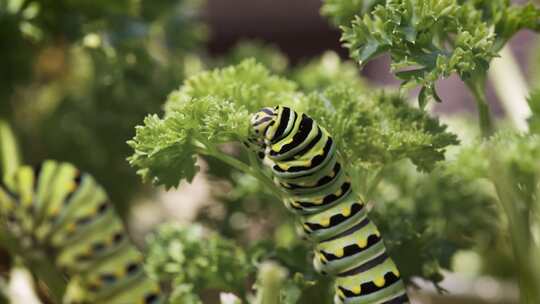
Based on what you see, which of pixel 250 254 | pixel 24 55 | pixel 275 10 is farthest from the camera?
pixel 275 10

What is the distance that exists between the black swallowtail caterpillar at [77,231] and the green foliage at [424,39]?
279 mm

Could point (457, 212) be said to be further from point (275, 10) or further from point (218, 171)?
point (275, 10)

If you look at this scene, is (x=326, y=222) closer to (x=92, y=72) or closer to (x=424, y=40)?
(x=424, y=40)

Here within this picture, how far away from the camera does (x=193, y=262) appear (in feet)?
2.64

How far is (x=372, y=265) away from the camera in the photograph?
623mm

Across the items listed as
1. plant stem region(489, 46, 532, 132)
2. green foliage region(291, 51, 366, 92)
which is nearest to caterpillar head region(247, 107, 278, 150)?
green foliage region(291, 51, 366, 92)

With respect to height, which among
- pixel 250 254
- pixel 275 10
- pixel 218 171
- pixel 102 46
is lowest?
pixel 250 254

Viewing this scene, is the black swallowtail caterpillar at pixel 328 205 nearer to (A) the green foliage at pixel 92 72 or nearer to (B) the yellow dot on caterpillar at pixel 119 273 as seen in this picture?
(B) the yellow dot on caterpillar at pixel 119 273

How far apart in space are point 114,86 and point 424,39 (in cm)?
60

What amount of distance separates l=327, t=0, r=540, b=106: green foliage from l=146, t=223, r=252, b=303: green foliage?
0.92 feet

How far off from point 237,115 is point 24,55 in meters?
0.61

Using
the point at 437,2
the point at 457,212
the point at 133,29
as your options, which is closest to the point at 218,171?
the point at 133,29

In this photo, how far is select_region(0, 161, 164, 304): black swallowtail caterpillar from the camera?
1.73ft

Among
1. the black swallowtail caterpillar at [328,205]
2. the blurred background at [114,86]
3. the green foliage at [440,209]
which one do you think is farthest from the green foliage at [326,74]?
the black swallowtail caterpillar at [328,205]
